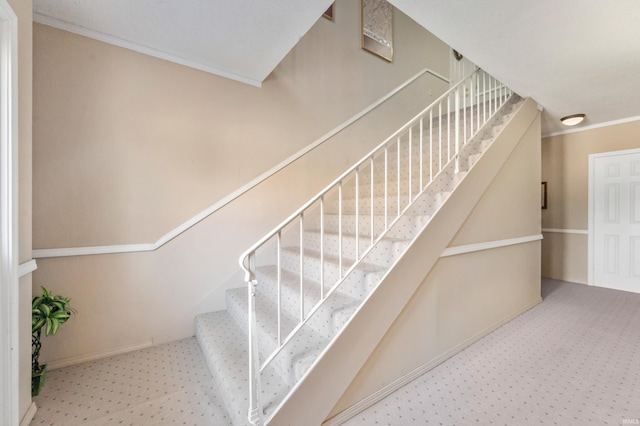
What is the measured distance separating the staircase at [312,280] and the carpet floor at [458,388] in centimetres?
24

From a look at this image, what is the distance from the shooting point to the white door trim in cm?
126

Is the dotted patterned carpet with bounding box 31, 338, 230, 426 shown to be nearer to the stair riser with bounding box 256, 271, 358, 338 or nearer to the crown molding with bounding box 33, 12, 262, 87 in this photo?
the stair riser with bounding box 256, 271, 358, 338

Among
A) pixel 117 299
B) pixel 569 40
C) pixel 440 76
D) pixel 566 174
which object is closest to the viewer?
pixel 569 40

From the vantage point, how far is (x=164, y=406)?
1.55m

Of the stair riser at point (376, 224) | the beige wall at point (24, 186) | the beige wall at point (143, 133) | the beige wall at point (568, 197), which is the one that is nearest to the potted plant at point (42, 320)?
the beige wall at point (24, 186)

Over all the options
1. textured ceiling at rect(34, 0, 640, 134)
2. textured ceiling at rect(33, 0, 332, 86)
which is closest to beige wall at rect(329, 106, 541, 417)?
textured ceiling at rect(34, 0, 640, 134)

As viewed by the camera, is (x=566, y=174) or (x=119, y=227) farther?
(x=566, y=174)

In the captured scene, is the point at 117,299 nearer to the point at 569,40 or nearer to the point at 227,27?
the point at 227,27

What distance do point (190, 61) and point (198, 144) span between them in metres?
0.73

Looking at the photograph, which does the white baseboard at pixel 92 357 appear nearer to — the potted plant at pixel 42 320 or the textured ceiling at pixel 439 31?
the potted plant at pixel 42 320

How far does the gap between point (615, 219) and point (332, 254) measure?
4167mm

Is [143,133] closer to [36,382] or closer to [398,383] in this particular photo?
[36,382]

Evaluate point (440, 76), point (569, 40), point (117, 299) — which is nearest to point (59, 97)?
point (117, 299)

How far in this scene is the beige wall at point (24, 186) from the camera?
1.41 meters
